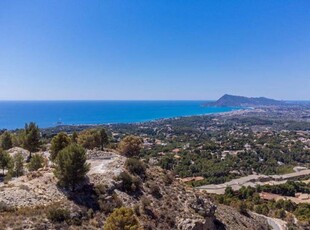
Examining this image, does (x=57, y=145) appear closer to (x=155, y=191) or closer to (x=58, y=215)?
(x=155, y=191)

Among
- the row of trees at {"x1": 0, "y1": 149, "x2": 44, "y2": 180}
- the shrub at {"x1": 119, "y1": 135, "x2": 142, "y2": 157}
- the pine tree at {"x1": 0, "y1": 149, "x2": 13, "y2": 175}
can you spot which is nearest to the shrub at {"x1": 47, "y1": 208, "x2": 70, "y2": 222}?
the row of trees at {"x1": 0, "y1": 149, "x2": 44, "y2": 180}

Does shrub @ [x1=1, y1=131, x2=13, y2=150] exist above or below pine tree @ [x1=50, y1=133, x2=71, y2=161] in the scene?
below

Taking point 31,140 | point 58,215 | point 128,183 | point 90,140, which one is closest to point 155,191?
point 128,183

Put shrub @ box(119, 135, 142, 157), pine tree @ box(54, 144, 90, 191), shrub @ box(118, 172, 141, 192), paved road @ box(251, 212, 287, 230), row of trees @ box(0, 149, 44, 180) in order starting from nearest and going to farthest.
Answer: pine tree @ box(54, 144, 90, 191)
shrub @ box(118, 172, 141, 192)
row of trees @ box(0, 149, 44, 180)
paved road @ box(251, 212, 287, 230)
shrub @ box(119, 135, 142, 157)

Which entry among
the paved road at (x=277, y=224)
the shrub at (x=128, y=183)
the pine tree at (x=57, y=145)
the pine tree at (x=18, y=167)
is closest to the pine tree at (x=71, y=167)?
the shrub at (x=128, y=183)

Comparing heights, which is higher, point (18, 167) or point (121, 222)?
point (18, 167)

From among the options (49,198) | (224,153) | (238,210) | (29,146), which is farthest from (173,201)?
(224,153)

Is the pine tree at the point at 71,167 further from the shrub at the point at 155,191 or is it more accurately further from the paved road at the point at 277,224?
the paved road at the point at 277,224

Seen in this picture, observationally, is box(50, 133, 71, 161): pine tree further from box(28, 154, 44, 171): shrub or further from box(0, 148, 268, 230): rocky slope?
box(0, 148, 268, 230): rocky slope
